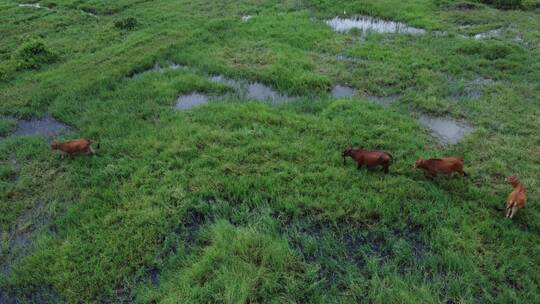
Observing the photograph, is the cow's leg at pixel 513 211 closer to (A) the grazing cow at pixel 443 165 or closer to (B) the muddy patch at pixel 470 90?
(A) the grazing cow at pixel 443 165

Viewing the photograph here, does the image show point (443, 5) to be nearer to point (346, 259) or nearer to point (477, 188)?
point (477, 188)

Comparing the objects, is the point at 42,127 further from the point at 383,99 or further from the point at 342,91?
the point at 383,99

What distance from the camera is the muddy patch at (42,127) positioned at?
9547 millimetres

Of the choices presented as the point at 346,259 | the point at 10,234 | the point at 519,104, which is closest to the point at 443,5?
the point at 519,104

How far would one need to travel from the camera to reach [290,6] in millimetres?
18094

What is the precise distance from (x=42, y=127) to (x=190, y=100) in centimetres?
383

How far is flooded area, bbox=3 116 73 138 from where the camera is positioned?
955 centimetres

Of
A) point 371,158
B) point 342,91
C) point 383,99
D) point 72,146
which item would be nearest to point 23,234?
point 72,146

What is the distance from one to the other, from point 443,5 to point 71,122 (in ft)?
53.0

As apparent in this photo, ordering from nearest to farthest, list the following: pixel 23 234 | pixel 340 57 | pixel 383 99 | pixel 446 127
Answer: pixel 23 234 < pixel 446 127 < pixel 383 99 < pixel 340 57

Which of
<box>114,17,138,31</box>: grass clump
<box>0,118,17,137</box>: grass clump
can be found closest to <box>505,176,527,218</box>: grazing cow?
<box>0,118,17,137</box>: grass clump

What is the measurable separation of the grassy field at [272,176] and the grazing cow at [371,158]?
0.77 ft

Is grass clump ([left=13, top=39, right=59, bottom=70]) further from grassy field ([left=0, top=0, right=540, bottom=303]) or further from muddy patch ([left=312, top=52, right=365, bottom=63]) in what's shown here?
muddy patch ([left=312, top=52, right=365, bottom=63])

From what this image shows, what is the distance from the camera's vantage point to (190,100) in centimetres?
1076
